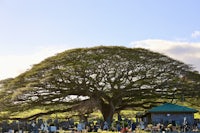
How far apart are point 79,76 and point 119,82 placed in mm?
4289

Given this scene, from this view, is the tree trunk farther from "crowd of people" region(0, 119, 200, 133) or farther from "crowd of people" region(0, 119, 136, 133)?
"crowd of people" region(0, 119, 200, 133)

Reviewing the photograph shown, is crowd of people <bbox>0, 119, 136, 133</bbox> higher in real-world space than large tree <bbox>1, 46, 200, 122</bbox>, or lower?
lower

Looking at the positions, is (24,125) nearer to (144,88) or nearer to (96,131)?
(96,131)

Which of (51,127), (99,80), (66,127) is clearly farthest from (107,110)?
(51,127)

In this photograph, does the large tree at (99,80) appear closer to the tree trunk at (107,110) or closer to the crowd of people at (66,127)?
the tree trunk at (107,110)

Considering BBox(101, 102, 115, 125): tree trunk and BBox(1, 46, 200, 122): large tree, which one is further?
BBox(101, 102, 115, 125): tree trunk

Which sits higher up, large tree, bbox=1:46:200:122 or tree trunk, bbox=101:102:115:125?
large tree, bbox=1:46:200:122

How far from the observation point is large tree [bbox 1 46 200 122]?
4441cm

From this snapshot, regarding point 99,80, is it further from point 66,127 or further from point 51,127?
point 51,127

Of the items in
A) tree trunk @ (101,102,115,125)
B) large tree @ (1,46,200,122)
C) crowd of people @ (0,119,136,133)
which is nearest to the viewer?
crowd of people @ (0,119,136,133)

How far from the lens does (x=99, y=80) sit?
149ft

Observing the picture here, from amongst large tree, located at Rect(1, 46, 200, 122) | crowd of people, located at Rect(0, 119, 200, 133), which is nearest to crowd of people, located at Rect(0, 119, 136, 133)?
crowd of people, located at Rect(0, 119, 200, 133)

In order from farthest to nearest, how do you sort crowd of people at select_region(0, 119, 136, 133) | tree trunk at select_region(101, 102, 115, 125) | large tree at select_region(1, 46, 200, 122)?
tree trunk at select_region(101, 102, 115, 125)
large tree at select_region(1, 46, 200, 122)
crowd of people at select_region(0, 119, 136, 133)

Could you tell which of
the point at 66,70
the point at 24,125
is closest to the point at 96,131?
the point at 24,125
